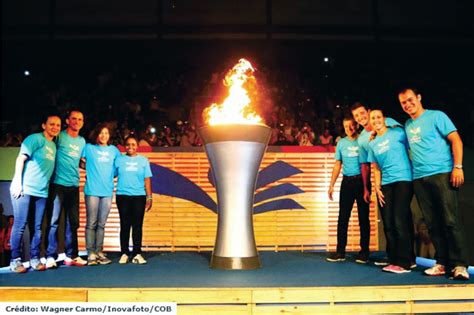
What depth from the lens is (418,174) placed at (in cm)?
406

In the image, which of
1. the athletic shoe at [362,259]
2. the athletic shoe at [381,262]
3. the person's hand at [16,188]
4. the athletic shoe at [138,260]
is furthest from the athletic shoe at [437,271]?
the person's hand at [16,188]

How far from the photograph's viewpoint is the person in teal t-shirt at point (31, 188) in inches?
173

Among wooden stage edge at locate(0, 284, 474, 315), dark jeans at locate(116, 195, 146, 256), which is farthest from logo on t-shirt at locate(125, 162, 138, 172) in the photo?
wooden stage edge at locate(0, 284, 474, 315)

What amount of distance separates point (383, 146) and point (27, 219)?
12.4ft

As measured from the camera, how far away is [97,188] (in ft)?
16.1

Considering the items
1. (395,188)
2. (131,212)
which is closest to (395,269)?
(395,188)

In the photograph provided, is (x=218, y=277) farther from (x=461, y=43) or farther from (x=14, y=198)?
(x=461, y=43)

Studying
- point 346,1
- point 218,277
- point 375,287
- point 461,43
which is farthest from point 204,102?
point 375,287

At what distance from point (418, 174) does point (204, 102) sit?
25.6 ft

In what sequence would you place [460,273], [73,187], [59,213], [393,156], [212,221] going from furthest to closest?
[212,221], [73,187], [59,213], [393,156], [460,273]

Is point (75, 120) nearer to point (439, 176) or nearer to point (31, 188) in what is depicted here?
point (31, 188)

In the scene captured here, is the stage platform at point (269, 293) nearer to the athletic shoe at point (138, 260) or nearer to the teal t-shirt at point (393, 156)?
the teal t-shirt at point (393, 156)

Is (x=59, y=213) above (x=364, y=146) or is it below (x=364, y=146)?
below

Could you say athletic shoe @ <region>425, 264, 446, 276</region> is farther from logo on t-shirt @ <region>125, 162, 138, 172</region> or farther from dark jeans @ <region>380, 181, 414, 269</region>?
logo on t-shirt @ <region>125, 162, 138, 172</region>
